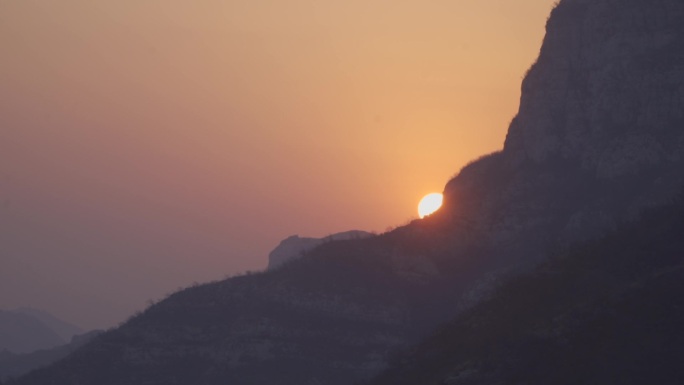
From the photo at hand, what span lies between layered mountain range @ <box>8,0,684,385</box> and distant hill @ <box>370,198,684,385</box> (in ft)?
71.7

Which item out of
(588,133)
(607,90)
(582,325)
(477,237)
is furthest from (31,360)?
(582,325)

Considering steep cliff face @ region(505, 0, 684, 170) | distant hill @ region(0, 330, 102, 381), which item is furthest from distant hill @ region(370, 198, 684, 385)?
distant hill @ region(0, 330, 102, 381)

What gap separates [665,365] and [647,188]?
42.4 m

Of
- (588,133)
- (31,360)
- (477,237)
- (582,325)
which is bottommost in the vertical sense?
(582,325)

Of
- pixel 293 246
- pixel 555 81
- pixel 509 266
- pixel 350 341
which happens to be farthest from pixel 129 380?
pixel 293 246

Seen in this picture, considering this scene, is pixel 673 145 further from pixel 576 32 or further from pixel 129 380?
pixel 129 380

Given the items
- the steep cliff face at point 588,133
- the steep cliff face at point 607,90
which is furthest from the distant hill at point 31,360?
the steep cliff face at point 607,90

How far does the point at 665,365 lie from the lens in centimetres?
4622

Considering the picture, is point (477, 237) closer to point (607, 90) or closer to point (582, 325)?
point (607, 90)

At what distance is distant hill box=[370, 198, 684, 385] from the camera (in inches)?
1907

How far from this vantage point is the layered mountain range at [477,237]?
91250 millimetres

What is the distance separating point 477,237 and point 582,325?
148ft

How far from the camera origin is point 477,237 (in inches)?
3851

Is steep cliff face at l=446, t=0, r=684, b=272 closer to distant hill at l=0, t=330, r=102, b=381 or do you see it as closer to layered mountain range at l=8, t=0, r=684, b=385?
layered mountain range at l=8, t=0, r=684, b=385
